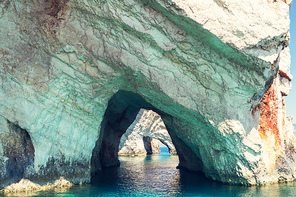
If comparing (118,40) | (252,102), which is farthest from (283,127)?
(118,40)

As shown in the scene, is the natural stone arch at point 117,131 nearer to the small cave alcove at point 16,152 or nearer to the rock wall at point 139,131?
the small cave alcove at point 16,152

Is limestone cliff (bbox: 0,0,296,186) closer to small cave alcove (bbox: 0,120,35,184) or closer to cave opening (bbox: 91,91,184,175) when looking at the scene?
small cave alcove (bbox: 0,120,35,184)

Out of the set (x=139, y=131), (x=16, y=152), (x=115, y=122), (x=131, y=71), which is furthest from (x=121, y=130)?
(x=139, y=131)

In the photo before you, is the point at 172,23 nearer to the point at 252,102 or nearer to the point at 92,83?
the point at 92,83

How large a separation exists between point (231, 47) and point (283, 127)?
797 centimetres

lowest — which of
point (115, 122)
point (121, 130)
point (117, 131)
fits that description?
point (117, 131)

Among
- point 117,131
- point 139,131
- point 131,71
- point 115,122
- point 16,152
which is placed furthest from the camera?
point 139,131

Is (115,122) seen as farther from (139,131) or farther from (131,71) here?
(139,131)

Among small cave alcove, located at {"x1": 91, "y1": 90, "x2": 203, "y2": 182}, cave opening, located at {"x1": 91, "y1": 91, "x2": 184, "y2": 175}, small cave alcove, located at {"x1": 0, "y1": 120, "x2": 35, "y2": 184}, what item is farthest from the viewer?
cave opening, located at {"x1": 91, "y1": 91, "x2": 184, "y2": 175}

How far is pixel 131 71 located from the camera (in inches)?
497

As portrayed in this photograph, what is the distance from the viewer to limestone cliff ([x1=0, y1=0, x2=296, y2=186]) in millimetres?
11516

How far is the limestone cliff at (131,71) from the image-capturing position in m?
11.5

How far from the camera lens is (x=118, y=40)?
12094mm

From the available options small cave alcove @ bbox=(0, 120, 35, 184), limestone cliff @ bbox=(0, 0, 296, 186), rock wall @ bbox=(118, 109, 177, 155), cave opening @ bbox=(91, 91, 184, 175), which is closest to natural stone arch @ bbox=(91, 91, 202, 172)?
cave opening @ bbox=(91, 91, 184, 175)
